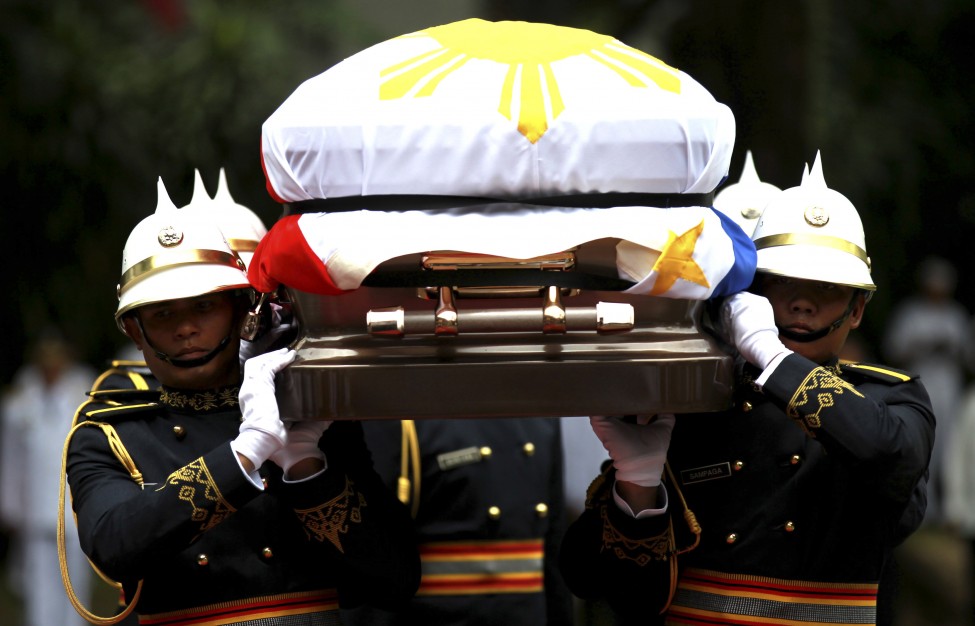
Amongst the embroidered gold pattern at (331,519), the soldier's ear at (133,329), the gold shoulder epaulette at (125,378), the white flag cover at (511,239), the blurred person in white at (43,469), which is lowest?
the blurred person in white at (43,469)

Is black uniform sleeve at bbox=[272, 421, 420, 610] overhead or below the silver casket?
below

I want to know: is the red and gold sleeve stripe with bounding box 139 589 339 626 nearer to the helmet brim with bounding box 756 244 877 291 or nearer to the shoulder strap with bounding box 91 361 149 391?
the shoulder strap with bounding box 91 361 149 391

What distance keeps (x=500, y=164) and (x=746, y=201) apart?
128cm

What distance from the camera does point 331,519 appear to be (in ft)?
12.7

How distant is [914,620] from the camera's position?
35.2 feet

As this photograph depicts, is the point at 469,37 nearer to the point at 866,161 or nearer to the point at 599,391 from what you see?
the point at 599,391

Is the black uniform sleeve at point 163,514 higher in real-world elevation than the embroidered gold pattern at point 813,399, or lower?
lower

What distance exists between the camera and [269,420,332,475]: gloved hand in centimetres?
382

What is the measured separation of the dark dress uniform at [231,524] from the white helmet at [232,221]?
0.64 metres

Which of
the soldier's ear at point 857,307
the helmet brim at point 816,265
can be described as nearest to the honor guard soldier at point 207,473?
the helmet brim at point 816,265

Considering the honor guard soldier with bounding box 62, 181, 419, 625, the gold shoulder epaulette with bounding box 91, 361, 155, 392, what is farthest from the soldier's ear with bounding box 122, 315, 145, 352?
the gold shoulder epaulette with bounding box 91, 361, 155, 392

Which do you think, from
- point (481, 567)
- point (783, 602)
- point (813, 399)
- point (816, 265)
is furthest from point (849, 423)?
point (481, 567)

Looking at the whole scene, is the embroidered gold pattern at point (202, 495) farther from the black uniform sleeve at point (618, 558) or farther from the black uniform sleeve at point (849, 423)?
the black uniform sleeve at point (849, 423)

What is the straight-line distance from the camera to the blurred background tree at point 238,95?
870 centimetres
